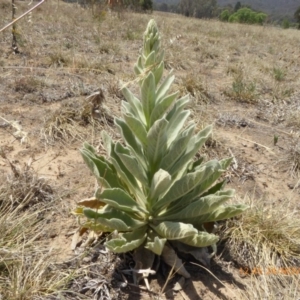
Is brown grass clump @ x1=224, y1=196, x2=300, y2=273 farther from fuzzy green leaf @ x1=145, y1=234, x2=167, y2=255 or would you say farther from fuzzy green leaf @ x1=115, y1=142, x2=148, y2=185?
fuzzy green leaf @ x1=115, y1=142, x2=148, y2=185

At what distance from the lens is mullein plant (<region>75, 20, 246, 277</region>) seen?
65.1 inches

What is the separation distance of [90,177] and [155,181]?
1078 millimetres

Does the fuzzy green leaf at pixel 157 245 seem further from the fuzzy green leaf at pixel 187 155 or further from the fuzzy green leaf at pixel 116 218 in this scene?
the fuzzy green leaf at pixel 187 155

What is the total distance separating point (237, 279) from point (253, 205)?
23.2 inches

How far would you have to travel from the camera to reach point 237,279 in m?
1.91

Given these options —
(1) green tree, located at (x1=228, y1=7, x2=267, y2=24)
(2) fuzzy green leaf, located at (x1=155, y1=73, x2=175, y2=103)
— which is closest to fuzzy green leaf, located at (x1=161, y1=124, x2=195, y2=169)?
(2) fuzzy green leaf, located at (x1=155, y1=73, x2=175, y2=103)

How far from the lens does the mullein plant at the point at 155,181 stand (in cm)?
165

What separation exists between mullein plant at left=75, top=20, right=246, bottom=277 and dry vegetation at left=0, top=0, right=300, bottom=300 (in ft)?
0.72

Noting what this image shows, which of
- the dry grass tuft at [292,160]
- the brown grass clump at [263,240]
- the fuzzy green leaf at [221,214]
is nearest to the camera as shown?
the fuzzy green leaf at [221,214]

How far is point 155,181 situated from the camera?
1665 millimetres

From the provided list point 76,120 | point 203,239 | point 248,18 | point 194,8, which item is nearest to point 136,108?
point 203,239

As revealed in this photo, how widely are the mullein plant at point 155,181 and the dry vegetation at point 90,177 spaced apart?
0.72 ft

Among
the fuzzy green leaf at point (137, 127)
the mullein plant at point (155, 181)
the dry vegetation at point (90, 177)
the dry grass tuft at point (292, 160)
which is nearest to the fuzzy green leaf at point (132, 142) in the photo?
the mullein plant at point (155, 181)

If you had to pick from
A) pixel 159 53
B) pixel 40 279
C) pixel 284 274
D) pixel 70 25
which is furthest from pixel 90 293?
pixel 70 25
